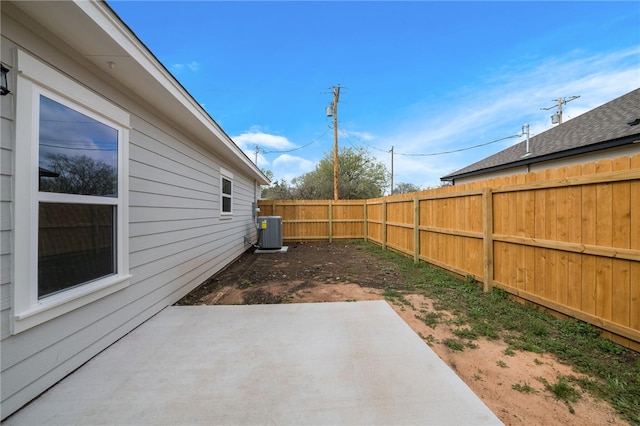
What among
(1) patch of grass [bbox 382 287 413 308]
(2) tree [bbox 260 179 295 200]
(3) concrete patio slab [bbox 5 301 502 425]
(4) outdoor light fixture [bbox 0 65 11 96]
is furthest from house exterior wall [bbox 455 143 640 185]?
(2) tree [bbox 260 179 295 200]

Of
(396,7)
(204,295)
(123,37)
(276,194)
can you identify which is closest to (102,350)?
(204,295)

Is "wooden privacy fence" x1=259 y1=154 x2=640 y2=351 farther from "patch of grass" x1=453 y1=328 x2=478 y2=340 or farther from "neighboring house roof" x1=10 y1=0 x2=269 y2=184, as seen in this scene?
"neighboring house roof" x1=10 y1=0 x2=269 y2=184

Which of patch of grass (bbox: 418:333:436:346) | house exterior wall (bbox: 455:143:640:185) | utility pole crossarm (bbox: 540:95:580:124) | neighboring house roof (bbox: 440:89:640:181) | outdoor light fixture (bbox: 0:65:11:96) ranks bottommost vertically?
patch of grass (bbox: 418:333:436:346)

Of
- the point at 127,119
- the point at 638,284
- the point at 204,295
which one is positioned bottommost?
the point at 204,295

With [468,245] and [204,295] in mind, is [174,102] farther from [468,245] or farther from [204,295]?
[468,245]

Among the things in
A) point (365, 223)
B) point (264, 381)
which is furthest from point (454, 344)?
point (365, 223)

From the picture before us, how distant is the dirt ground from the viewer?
163cm

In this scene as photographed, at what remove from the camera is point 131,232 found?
268 cm

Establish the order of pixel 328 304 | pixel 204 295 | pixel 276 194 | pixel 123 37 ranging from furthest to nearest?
pixel 276 194 → pixel 204 295 → pixel 328 304 → pixel 123 37

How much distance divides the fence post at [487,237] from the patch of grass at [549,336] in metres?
0.19

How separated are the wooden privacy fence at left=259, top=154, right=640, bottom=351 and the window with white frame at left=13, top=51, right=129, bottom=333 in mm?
4772

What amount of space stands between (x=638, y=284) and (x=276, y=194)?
69.3 ft

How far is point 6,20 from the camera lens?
60.4 inches

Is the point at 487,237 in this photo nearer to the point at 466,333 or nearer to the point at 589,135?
the point at 466,333
